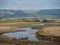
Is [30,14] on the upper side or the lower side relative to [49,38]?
upper

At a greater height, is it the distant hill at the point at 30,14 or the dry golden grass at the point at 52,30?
the distant hill at the point at 30,14

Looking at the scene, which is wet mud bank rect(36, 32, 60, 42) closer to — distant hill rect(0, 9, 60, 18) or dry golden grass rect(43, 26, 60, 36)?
dry golden grass rect(43, 26, 60, 36)

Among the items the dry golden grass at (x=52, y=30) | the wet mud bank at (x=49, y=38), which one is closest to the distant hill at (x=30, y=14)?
the dry golden grass at (x=52, y=30)

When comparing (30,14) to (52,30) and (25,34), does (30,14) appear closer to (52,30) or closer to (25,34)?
(25,34)

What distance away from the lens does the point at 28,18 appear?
9.04 ft

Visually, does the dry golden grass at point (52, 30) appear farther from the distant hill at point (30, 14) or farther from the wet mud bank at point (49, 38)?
the distant hill at point (30, 14)

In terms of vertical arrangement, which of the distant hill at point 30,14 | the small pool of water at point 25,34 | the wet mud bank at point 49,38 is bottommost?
the wet mud bank at point 49,38

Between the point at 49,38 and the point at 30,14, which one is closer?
the point at 49,38

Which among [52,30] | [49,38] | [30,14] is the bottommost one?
[49,38]

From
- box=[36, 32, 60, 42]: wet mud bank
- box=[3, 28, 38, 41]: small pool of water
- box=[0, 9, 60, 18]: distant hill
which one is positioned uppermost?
box=[0, 9, 60, 18]: distant hill

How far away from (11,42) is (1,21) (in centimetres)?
48

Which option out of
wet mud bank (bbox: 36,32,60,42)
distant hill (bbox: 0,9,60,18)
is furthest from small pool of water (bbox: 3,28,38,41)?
distant hill (bbox: 0,9,60,18)

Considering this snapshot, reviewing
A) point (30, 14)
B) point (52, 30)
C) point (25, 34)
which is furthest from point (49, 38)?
point (30, 14)

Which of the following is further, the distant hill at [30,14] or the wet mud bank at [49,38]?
the distant hill at [30,14]
